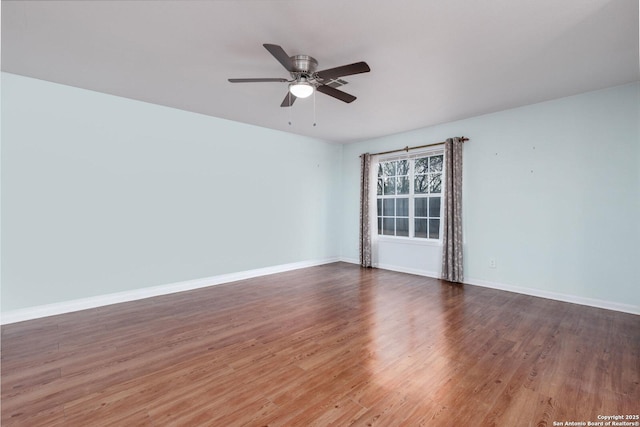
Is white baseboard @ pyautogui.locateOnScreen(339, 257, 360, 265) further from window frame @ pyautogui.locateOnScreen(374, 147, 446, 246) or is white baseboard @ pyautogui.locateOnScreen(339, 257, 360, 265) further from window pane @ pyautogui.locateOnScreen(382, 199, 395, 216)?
window pane @ pyautogui.locateOnScreen(382, 199, 395, 216)

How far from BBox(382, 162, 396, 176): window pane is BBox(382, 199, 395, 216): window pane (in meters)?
0.56

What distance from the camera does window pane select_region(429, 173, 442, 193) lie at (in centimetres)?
500

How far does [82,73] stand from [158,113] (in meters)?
1.00

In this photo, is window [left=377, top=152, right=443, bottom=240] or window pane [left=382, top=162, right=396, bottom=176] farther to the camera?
window pane [left=382, top=162, right=396, bottom=176]

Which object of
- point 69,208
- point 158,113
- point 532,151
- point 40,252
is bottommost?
point 40,252

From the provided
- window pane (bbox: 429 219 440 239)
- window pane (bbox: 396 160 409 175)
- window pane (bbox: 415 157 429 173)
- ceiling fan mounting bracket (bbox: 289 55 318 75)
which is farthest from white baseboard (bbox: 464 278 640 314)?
ceiling fan mounting bracket (bbox: 289 55 318 75)

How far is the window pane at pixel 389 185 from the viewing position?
5716 millimetres

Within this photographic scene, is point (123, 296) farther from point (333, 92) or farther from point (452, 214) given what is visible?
point (452, 214)

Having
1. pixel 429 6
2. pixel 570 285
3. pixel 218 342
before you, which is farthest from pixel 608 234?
pixel 218 342

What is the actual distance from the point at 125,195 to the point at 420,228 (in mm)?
4751

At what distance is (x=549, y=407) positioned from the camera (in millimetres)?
1714

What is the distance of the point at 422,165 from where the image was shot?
5.23 meters

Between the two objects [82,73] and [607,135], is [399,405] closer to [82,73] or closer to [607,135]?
[607,135]

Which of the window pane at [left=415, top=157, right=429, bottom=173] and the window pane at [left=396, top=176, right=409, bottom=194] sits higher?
the window pane at [left=415, top=157, right=429, bottom=173]
